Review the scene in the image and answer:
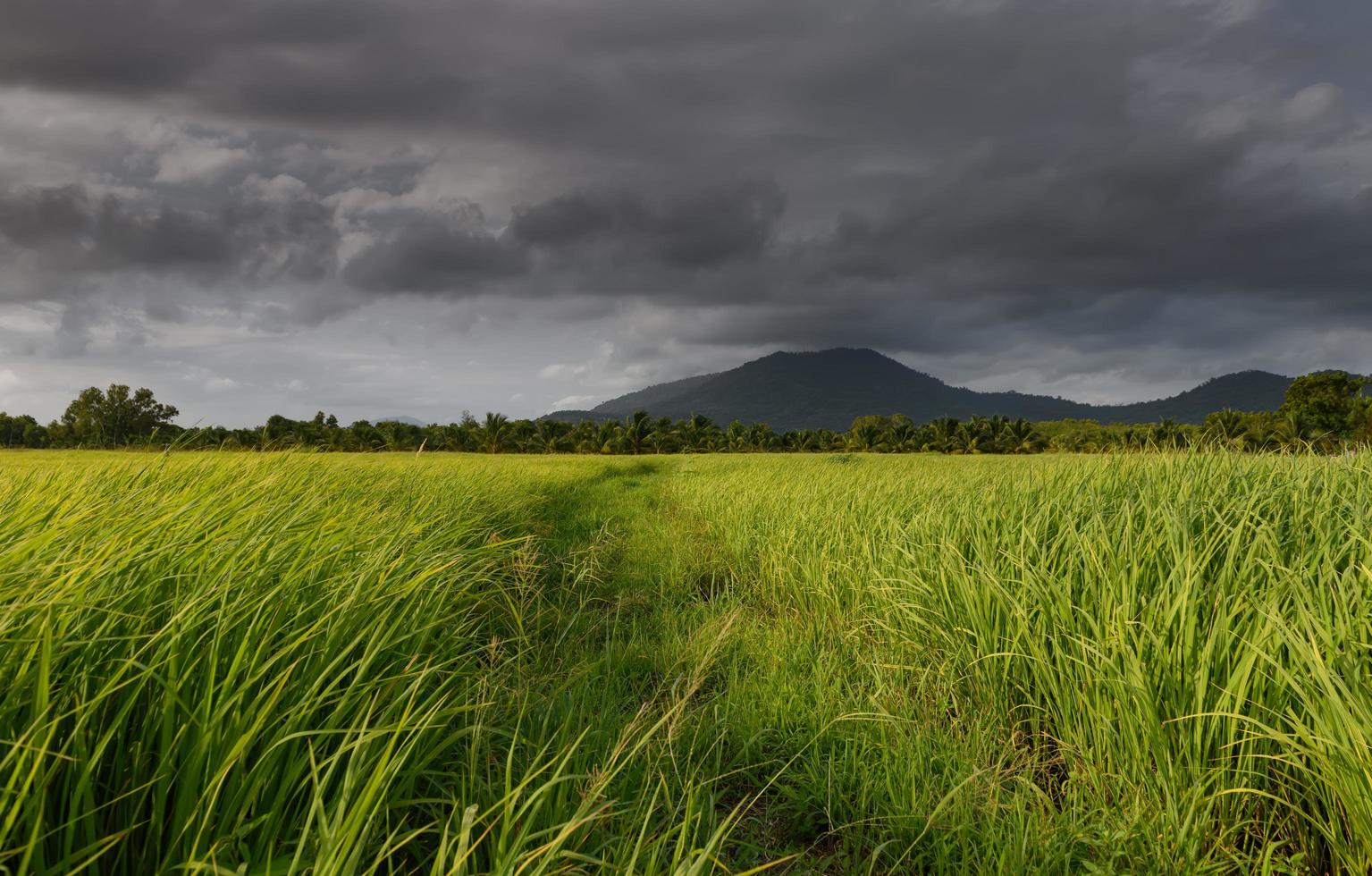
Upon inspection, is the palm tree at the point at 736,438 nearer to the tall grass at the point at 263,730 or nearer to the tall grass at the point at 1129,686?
the tall grass at the point at 1129,686

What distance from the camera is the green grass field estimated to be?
146 cm

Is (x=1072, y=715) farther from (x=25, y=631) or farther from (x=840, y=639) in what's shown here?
(x=25, y=631)

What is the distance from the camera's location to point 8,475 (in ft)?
17.6

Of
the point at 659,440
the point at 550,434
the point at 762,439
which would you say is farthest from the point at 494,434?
the point at 762,439

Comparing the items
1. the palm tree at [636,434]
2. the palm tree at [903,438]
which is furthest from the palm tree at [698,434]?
the palm tree at [903,438]

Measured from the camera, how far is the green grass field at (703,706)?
146cm

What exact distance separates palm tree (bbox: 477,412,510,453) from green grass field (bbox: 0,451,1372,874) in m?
57.4

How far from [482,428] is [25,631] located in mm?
62490

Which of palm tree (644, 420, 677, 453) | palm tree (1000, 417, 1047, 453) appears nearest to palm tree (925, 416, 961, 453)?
palm tree (1000, 417, 1047, 453)

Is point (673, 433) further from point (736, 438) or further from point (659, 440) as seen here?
point (736, 438)

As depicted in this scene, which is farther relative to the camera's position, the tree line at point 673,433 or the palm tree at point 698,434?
the palm tree at point 698,434

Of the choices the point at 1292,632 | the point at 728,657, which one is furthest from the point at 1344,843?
the point at 728,657

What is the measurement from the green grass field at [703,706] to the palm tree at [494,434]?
188ft

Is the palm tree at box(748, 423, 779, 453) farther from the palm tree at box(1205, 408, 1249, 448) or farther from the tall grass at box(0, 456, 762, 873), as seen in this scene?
the tall grass at box(0, 456, 762, 873)
